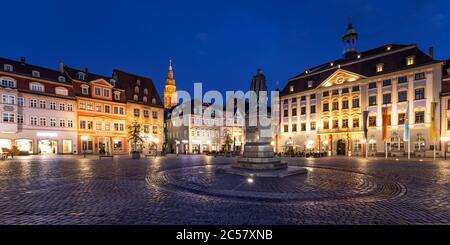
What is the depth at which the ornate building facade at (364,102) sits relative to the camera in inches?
1352

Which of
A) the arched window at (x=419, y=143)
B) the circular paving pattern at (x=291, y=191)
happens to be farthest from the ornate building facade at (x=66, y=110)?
the arched window at (x=419, y=143)

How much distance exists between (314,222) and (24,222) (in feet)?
21.8

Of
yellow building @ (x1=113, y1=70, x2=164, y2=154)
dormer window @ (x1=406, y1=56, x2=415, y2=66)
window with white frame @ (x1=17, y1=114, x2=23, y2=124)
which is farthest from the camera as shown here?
yellow building @ (x1=113, y1=70, x2=164, y2=154)

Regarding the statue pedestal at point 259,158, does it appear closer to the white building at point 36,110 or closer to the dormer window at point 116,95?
the white building at point 36,110

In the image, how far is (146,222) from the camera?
17.6ft

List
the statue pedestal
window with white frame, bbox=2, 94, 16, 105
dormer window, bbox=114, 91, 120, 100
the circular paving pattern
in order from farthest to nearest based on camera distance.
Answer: dormer window, bbox=114, 91, 120, 100 → window with white frame, bbox=2, 94, 16, 105 → the statue pedestal → the circular paving pattern

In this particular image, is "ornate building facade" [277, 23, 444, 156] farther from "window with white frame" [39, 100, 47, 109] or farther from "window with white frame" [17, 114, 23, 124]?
"window with white frame" [17, 114, 23, 124]

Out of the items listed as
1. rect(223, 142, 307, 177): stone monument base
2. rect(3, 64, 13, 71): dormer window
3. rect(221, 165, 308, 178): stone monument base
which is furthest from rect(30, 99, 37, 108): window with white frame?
rect(221, 165, 308, 178): stone monument base

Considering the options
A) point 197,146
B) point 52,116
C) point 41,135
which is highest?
point 52,116

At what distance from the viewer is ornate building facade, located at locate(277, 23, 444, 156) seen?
3434cm

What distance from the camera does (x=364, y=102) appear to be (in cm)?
4031
